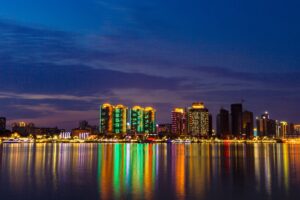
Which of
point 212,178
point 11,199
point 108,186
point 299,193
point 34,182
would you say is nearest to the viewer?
point 11,199

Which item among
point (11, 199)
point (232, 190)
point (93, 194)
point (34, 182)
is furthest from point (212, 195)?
point (34, 182)

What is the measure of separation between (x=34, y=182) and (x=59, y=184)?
2273 millimetres

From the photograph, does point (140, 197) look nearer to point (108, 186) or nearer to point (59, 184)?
point (108, 186)

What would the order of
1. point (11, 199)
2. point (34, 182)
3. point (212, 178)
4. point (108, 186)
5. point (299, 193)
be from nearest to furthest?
point (11, 199), point (299, 193), point (108, 186), point (34, 182), point (212, 178)

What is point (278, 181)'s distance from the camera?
31.1m

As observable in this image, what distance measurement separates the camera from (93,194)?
2394 centimetres

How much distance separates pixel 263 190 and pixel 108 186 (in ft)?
33.1

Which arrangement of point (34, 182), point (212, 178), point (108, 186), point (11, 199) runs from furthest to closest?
1. point (212, 178)
2. point (34, 182)
3. point (108, 186)
4. point (11, 199)

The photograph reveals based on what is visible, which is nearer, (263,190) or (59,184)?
(263,190)

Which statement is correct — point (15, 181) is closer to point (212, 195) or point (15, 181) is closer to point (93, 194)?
point (93, 194)

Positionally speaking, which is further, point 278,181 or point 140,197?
point 278,181

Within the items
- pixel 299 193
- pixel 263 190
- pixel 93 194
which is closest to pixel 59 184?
pixel 93 194

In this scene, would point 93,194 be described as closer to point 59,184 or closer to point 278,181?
point 59,184

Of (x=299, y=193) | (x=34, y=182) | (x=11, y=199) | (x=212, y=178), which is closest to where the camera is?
(x=11, y=199)
